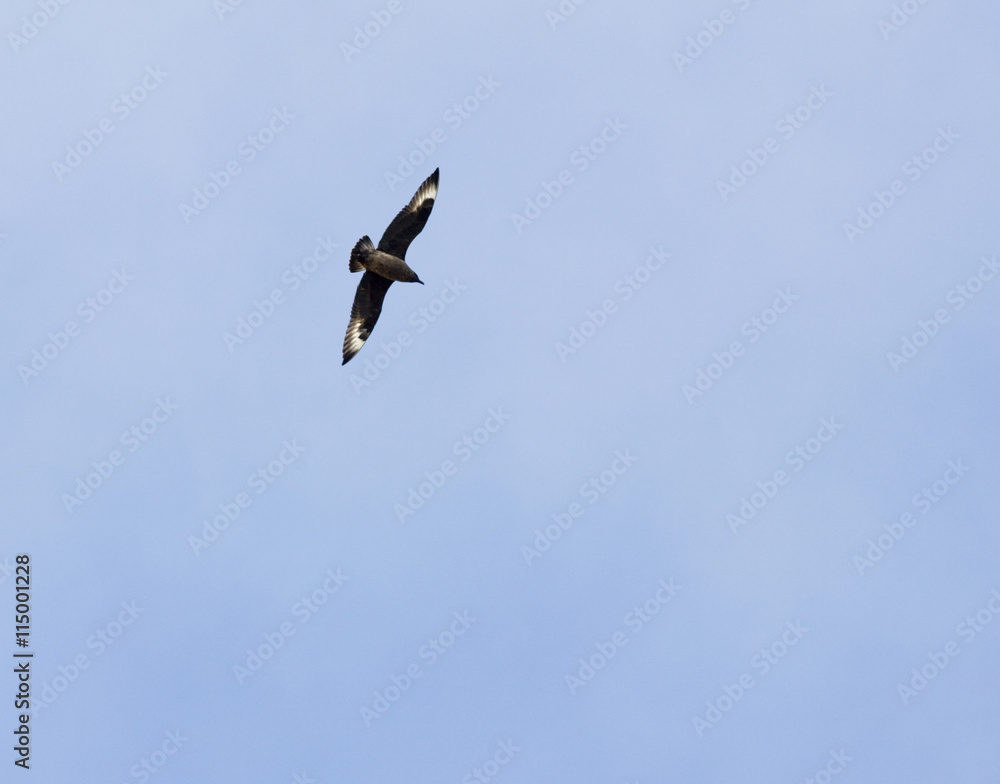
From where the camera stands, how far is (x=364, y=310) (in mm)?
26141

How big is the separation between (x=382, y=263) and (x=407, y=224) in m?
1.42

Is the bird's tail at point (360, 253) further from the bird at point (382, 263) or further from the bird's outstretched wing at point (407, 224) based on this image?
the bird's outstretched wing at point (407, 224)

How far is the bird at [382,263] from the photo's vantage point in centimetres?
2478

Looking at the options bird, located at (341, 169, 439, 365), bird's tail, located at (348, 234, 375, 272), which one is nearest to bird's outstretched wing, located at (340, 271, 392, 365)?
bird, located at (341, 169, 439, 365)

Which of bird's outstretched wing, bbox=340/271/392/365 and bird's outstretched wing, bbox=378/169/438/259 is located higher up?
bird's outstretched wing, bbox=378/169/438/259

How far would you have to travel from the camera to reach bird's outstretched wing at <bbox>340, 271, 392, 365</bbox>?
2578 centimetres

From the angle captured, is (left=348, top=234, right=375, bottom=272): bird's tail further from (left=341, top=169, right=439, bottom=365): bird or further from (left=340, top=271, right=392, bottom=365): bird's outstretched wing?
(left=340, top=271, right=392, bottom=365): bird's outstretched wing

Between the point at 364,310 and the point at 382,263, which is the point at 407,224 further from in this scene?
the point at 364,310

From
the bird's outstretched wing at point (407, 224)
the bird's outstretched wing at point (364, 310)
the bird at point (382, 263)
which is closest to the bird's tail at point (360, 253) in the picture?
the bird at point (382, 263)

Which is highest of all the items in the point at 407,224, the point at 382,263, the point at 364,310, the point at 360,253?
the point at 407,224

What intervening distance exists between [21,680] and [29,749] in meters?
1.82

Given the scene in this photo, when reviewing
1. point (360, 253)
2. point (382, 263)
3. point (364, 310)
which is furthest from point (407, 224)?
point (364, 310)

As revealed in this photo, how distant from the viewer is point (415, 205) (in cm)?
2545

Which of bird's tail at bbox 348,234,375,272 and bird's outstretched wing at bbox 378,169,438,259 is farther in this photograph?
bird's outstretched wing at bbox 378,169,438,259
